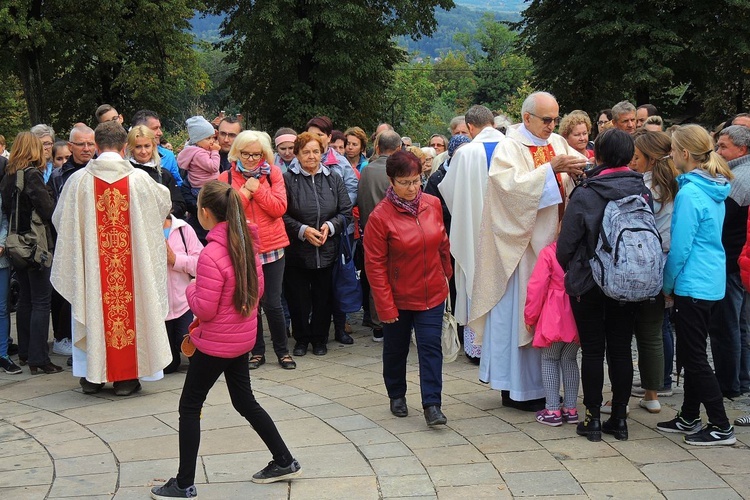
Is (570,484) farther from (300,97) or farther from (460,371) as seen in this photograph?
(300,97)

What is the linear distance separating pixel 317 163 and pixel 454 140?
52.4 inches

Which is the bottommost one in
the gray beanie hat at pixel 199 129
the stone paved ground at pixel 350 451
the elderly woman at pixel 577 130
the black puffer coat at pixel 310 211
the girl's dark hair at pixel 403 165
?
the stone paved ground at pixel 350 451

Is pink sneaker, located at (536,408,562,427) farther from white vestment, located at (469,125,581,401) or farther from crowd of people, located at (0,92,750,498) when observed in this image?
white vestment, located at (469,125,581,401)

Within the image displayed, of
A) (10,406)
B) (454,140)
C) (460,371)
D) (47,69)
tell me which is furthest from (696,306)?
(47,69)

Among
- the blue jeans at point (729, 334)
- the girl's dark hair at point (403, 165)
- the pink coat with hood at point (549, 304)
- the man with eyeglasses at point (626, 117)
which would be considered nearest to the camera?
the pink coat with hood at point (549, 304)

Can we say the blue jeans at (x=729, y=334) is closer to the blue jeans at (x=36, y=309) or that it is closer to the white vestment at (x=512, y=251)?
the white vestment at (x=512, y=251)

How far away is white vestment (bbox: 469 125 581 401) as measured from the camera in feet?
20.5

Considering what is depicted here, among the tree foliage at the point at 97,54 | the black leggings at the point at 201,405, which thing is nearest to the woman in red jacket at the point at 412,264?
the black leggings at the point at 201,405

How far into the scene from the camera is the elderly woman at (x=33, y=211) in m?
7.63

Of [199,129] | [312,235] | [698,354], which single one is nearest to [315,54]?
[199,129]

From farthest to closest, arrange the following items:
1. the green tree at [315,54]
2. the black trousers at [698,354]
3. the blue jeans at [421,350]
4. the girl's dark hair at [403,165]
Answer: the green tree at [315,54]
the blue jeans at [421,350]
the girl's dark hair at [403,165]
the black trousers at [698,354]

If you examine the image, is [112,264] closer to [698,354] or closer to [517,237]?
[517,237]

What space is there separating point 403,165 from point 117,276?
238cm

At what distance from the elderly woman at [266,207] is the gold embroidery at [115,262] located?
1046 mm
